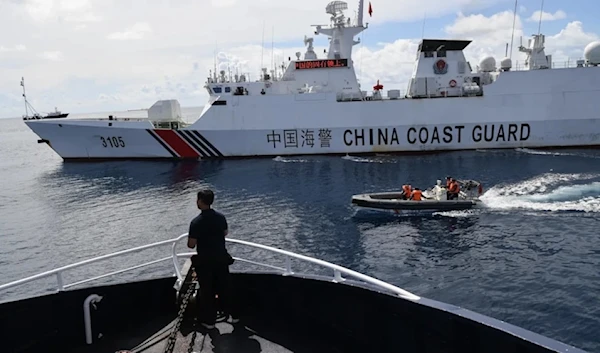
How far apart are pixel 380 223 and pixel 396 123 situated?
1899 cm

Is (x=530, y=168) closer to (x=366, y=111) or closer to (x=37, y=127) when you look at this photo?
(x=366, y=111)

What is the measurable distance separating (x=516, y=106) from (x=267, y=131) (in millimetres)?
19878

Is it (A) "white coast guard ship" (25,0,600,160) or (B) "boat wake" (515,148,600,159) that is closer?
(B) "boat wake" (515,148,600,159)

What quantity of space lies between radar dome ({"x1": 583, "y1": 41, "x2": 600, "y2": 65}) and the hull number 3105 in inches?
1508

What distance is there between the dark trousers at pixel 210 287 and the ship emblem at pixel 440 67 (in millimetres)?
36859

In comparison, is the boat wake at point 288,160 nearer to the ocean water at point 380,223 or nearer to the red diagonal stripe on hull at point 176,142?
the ocean water at point 380,223

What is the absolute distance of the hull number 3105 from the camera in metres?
39.2

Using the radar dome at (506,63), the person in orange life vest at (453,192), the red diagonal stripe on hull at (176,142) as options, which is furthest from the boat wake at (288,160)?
the radar dome at (506,63)

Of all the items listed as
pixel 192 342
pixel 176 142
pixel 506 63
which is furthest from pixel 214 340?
pixel 506 63

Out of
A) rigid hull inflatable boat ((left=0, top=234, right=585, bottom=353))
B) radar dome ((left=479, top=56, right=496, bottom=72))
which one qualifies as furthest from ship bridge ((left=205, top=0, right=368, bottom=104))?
rigid hull inflatable boat ((left=0, top=234, right=585, bottom=353))

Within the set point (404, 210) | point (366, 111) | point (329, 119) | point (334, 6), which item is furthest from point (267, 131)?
point (404, 210)

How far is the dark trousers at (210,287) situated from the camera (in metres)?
5.55

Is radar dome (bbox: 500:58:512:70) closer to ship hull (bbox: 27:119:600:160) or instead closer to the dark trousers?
ship hull (bbox: 27:119:600:160)

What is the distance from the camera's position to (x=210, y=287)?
18.4ft
